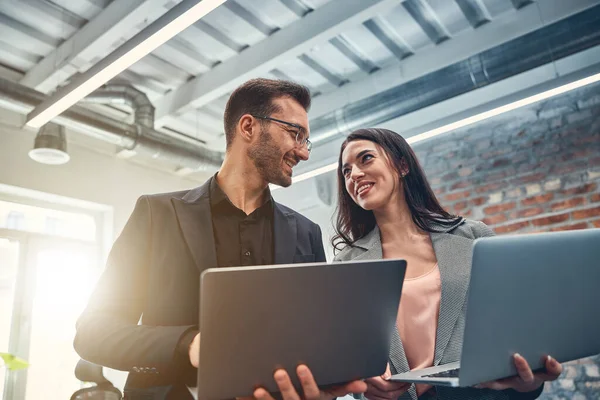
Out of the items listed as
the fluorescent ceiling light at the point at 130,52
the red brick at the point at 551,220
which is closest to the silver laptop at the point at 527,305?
the fluorescent ceiling light at the point at 130,52

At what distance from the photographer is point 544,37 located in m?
2.73

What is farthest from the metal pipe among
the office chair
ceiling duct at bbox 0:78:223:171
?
the office chair

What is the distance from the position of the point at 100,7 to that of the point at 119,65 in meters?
0.95

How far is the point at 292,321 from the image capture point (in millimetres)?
821

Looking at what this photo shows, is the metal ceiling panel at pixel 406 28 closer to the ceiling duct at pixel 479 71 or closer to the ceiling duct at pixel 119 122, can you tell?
the ceiling duct at pixel 479 71

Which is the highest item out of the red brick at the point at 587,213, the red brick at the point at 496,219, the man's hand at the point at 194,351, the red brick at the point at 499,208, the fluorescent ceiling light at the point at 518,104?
the fluorescent ceiling light at the point at 518,104

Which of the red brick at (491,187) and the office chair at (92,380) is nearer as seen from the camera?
the office chair at (92,380)

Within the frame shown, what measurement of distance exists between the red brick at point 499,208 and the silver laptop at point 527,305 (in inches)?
111

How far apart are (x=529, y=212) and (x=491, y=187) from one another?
1.23ft

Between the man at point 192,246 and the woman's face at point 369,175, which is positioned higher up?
the woman's face at point 369,175

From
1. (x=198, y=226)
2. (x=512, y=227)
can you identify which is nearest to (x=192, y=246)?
(x=198, y=226)

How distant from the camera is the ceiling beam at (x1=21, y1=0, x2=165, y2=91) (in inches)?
114

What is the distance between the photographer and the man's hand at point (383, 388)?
3.64 ft

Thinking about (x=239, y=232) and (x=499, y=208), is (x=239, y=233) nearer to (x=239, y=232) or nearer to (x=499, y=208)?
(x=239, y=232)
